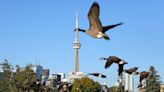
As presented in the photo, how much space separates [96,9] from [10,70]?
48587mm

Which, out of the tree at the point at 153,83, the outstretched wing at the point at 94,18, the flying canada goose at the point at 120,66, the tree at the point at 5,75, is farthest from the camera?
the tree at the point at 153,83

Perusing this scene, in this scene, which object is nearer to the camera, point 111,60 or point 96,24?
point 111,60

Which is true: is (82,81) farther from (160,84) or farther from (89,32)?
(89,32)

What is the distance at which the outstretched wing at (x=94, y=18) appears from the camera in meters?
12.0

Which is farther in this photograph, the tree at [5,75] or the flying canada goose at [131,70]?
the tree at [5,75]

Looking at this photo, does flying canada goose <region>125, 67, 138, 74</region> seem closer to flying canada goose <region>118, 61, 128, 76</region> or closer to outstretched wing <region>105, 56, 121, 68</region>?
outstretched wing <region>105, 56, 121, 68</region>

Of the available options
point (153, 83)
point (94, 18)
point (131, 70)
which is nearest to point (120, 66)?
point (131, 70)

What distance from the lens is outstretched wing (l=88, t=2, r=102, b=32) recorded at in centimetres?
1198

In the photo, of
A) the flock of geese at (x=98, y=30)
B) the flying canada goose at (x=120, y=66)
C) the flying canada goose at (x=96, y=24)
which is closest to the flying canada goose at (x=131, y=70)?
the flock of geese at (x=98, y=30)

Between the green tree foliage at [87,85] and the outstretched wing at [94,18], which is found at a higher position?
the outstretched wing at [94,18]

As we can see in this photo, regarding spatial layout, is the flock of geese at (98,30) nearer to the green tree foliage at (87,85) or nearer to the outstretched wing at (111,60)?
the outstretched wing at (111,60)

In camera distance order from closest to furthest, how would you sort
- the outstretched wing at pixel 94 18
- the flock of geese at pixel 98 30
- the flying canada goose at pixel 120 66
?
the flying canada goose at pixel 120 66 < the flock of geese at pixel 98 30 < the outstretched wing at pixel 94 18

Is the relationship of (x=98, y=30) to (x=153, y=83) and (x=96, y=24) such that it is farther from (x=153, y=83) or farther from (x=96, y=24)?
(x=153, y=83)

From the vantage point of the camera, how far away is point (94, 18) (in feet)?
40.5
